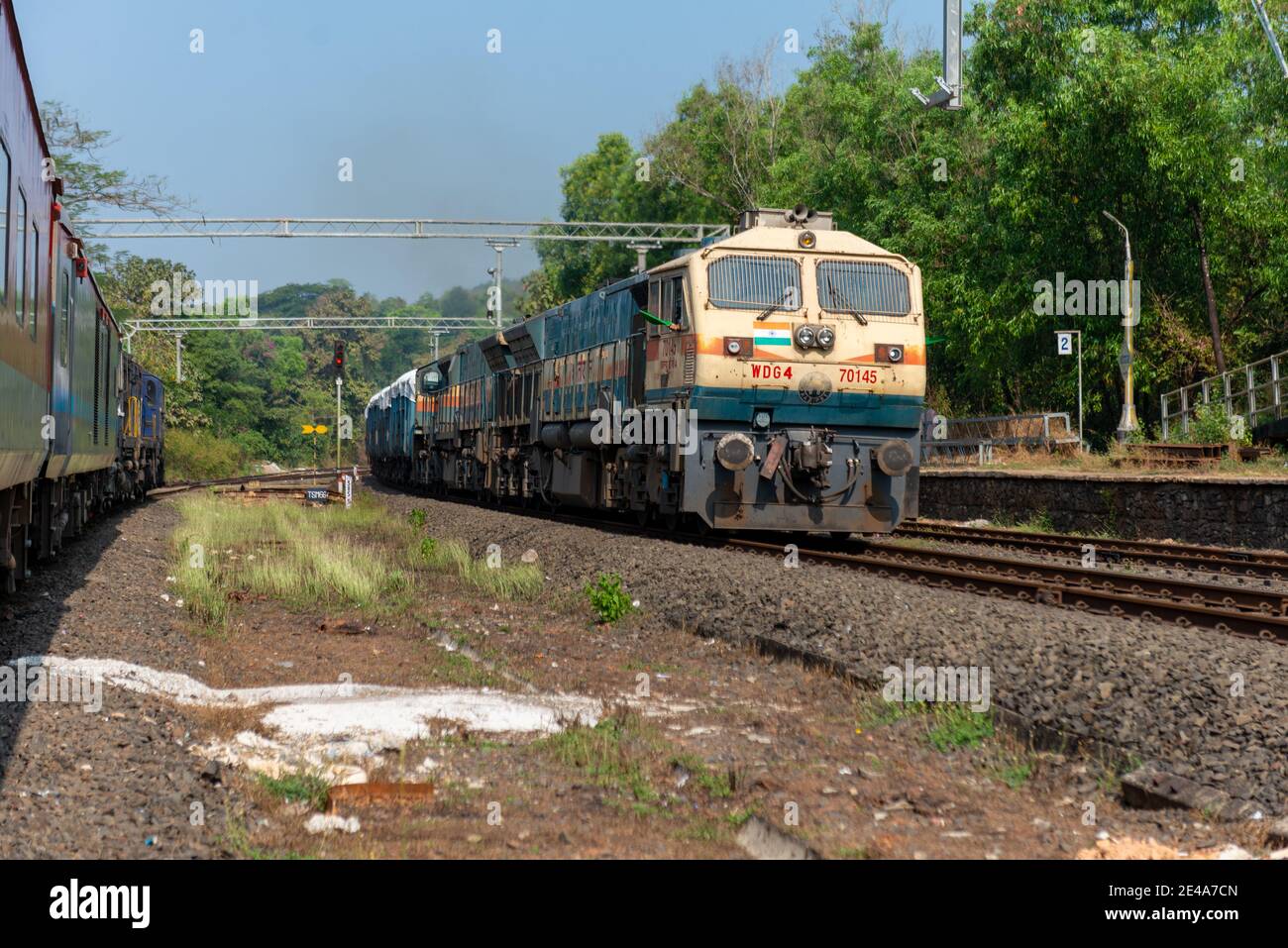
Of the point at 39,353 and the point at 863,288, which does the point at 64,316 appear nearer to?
the point at 39,353

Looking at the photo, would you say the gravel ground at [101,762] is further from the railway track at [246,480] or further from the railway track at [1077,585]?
the railway track at [246,480]

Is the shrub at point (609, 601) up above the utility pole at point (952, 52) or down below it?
below

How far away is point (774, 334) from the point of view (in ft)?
48.9

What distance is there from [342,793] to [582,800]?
106cm

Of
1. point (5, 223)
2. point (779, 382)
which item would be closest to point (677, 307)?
point (779, 382)

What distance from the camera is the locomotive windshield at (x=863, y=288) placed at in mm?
15234

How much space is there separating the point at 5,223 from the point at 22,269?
3.92 feet

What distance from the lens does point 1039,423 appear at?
105ft

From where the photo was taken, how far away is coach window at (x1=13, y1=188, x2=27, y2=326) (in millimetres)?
7512

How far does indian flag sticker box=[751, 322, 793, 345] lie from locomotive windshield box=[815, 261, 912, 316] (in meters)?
0.57

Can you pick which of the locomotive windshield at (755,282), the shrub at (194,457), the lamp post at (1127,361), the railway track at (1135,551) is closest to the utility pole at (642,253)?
the locomotive windshield at (755,282)

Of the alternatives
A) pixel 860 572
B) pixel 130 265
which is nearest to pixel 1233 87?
pixel 860 572

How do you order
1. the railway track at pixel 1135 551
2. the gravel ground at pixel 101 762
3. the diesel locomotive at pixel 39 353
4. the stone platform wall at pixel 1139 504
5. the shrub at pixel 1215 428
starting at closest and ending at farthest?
the gravel ground at pixel 101 762 → the diesel locomotive at pixel 39 353 → the railway track at pixel 1135 551 → the stone platform wall at pixel 1139 504 → the shrub at pixel 1215 428

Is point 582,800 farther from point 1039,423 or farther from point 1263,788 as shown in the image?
point 1039,423
